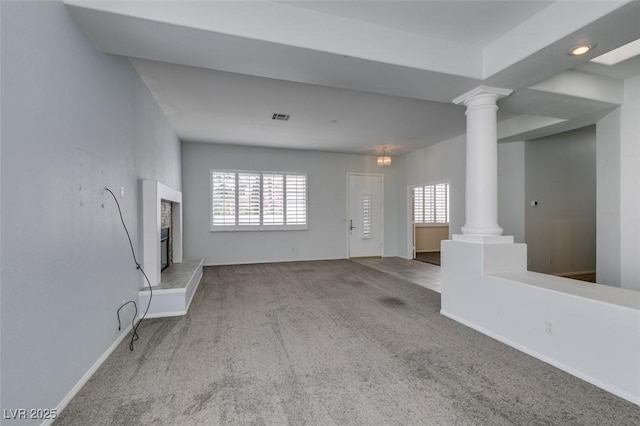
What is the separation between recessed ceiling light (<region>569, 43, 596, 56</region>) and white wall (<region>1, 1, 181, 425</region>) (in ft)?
12.2

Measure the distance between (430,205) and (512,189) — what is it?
3.60 m

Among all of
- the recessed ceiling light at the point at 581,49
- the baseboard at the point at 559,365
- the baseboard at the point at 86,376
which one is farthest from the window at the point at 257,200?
the recessed ceiling light at the point at 581,49

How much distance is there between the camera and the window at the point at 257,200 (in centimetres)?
667

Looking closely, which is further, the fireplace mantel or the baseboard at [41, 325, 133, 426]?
the fireplace mantel

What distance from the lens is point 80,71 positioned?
82.0 inches

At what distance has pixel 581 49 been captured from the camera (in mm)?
2412

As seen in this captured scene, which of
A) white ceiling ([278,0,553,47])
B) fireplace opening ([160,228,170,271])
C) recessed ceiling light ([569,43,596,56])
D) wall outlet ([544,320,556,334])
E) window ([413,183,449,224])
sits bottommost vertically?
wall outlet ([544,320,556,334])

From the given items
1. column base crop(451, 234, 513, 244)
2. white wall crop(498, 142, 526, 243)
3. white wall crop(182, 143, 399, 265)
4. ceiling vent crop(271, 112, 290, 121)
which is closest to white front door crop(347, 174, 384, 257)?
white wall crop(182, 143, 399, 265)

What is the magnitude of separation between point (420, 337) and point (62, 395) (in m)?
2.73

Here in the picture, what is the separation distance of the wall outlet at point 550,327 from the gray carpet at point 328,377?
272mm

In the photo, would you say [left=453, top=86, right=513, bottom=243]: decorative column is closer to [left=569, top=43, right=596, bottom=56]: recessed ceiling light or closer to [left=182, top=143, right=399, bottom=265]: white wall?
[left=569, top=43, right=596, bottom=56]: recessed ceiling light

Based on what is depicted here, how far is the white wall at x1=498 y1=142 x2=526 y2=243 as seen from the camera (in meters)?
5.38

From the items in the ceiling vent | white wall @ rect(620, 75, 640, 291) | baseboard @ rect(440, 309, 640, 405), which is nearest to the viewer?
baseboard @ rect(440, 309, 640, 405)

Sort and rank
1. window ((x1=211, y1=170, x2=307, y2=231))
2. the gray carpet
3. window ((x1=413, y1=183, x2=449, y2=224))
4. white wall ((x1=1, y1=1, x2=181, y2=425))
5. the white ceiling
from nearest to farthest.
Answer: white wall ((x1=1, y1=1, x2=181, y2=425))
the gray carpet
the white ceiling
window ((x1=211, y1=170, x2=307, y2=231))
window ((x1=413, y1=183, x2=449, y2=224))
